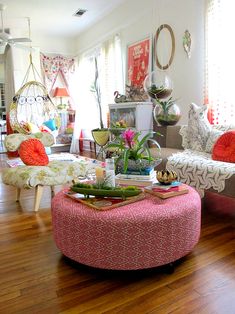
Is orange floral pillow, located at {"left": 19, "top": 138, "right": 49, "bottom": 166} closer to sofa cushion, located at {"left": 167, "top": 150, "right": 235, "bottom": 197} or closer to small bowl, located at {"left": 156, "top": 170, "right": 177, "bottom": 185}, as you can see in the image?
sofa cushion, located at {"left": 167, "top": 150, "right": 235, "bottom": 197}

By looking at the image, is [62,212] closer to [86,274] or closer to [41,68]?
[86,274]

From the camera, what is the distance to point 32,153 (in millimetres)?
2885

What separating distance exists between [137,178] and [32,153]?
143 cm

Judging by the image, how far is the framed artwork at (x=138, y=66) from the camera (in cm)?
463

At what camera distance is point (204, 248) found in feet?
5.95

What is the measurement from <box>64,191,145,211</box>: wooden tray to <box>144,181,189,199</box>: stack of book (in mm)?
81

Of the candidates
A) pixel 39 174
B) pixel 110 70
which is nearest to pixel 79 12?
pixel 110 70

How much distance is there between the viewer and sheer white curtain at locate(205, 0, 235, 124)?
3340 mm

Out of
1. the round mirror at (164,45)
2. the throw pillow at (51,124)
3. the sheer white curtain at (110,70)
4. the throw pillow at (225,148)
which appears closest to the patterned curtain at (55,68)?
the throw pillow at (51,124)

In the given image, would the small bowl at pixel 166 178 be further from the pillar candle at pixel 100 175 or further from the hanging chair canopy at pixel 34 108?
the hanging chair canopy at pixel 34 108

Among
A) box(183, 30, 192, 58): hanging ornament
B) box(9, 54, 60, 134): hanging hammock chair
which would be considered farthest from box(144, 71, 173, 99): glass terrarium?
box(9, 54, 60, 134): hanging hammock chair

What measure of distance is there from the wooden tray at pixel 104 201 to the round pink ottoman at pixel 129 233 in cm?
3

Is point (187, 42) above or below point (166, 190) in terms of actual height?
above

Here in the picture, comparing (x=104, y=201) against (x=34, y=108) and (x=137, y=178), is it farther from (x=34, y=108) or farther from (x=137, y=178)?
(x=34, y=108)
